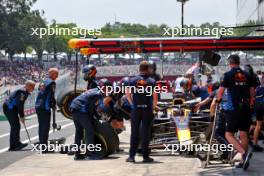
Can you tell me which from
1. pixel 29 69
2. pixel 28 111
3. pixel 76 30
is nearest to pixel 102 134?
pixel 76 30

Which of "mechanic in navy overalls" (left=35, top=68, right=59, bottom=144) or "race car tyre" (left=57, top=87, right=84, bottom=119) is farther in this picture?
"race car tyre" (left=57, top=87, right=84, bottom=119)

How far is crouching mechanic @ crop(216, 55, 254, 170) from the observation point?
31.9ft

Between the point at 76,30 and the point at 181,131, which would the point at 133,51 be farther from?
the point at 181,131

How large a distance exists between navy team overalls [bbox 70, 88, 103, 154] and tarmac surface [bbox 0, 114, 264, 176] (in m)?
0.52

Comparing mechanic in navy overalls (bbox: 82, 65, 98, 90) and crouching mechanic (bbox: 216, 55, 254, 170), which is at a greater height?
mechanic in navy overalls (bbox: 82, 65, 98, 90)

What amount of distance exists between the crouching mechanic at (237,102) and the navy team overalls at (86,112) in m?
2.91

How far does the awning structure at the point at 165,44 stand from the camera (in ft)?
46.7

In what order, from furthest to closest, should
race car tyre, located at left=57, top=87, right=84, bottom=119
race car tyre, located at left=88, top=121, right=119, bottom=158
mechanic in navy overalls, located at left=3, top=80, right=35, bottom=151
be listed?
race car tyre, located at left=57, top=87, right=84, bottom=119 → mechanic in navy overalls, located at left=3, top=80, right=35, bottom=151 → race car tyre, located at left=88, top=121, right=119, bottom=158

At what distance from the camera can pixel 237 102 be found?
32.0 ft

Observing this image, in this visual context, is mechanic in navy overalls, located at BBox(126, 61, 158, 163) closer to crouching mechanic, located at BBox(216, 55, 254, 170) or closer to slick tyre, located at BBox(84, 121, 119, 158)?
slick tyre, located at BBox(84, 121, 119, 158)

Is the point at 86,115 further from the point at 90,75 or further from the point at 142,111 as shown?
the point at 142,111

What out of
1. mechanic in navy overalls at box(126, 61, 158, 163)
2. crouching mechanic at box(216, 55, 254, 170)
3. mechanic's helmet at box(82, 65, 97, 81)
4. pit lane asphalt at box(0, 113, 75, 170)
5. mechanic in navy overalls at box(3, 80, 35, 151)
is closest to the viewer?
crouching mechanic at box(216, 55, 254, 170)

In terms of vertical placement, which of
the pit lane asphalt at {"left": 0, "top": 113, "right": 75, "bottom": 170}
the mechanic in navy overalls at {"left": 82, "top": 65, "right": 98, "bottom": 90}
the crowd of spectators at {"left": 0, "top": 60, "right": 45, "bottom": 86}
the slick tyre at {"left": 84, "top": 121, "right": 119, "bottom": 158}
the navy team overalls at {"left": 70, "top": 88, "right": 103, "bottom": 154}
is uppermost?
the crowd of spectators at {"left": 0, "top": 60, "right": 45, "bottom": 86}

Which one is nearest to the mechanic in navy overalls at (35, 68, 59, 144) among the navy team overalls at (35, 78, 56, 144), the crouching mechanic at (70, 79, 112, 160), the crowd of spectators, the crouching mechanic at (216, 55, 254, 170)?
the navy team overalls at (35, 78, 56, 144)
